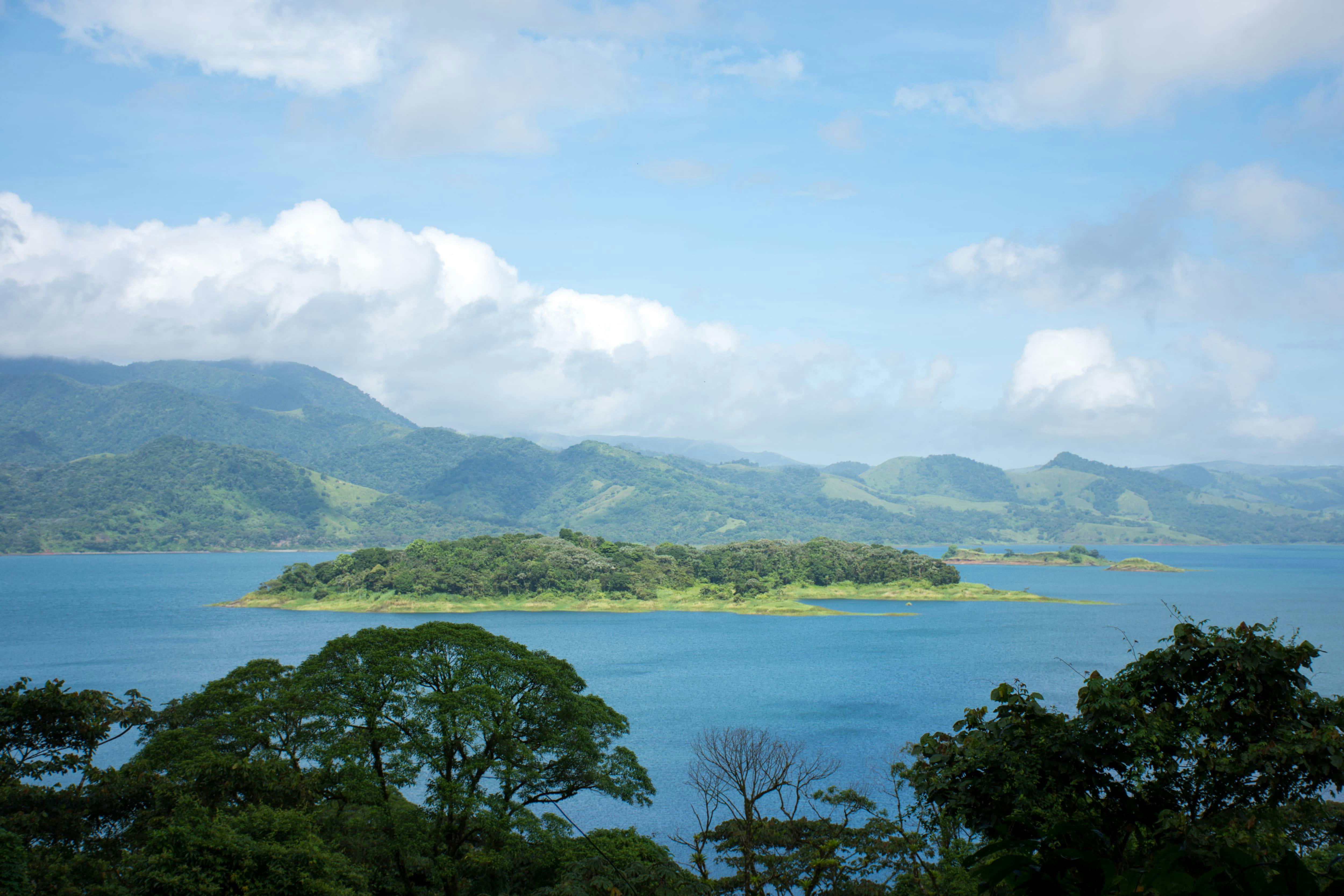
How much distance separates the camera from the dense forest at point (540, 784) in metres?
10.8

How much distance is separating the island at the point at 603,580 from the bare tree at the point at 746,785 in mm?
66688

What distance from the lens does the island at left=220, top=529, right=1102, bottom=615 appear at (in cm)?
10706

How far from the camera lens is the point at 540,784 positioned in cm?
2186

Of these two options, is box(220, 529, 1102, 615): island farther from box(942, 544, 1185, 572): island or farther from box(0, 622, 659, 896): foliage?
box(0, 622, 659, 896): foliage

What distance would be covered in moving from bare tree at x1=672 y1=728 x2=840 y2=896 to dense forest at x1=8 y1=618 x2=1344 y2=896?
0.90 ft

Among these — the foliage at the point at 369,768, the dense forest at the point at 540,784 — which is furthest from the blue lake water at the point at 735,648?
the dense forest at the point at 540,784

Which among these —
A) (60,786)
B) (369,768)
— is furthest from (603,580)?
(369,768)

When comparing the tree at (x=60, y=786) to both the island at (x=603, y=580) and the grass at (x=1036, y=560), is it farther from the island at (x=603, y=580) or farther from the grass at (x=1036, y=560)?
the grass at (x=1036, y=560)

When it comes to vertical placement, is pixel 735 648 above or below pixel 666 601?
above

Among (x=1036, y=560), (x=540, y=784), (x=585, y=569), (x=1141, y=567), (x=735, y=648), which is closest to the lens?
(x=540, y=784)

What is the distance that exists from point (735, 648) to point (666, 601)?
36256mm

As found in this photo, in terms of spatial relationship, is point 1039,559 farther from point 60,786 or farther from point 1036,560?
point 60,786

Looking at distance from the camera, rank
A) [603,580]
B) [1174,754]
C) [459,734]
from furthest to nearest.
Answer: [603,580] → [459,734] → [1174,754]

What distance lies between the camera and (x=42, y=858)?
16.4m
